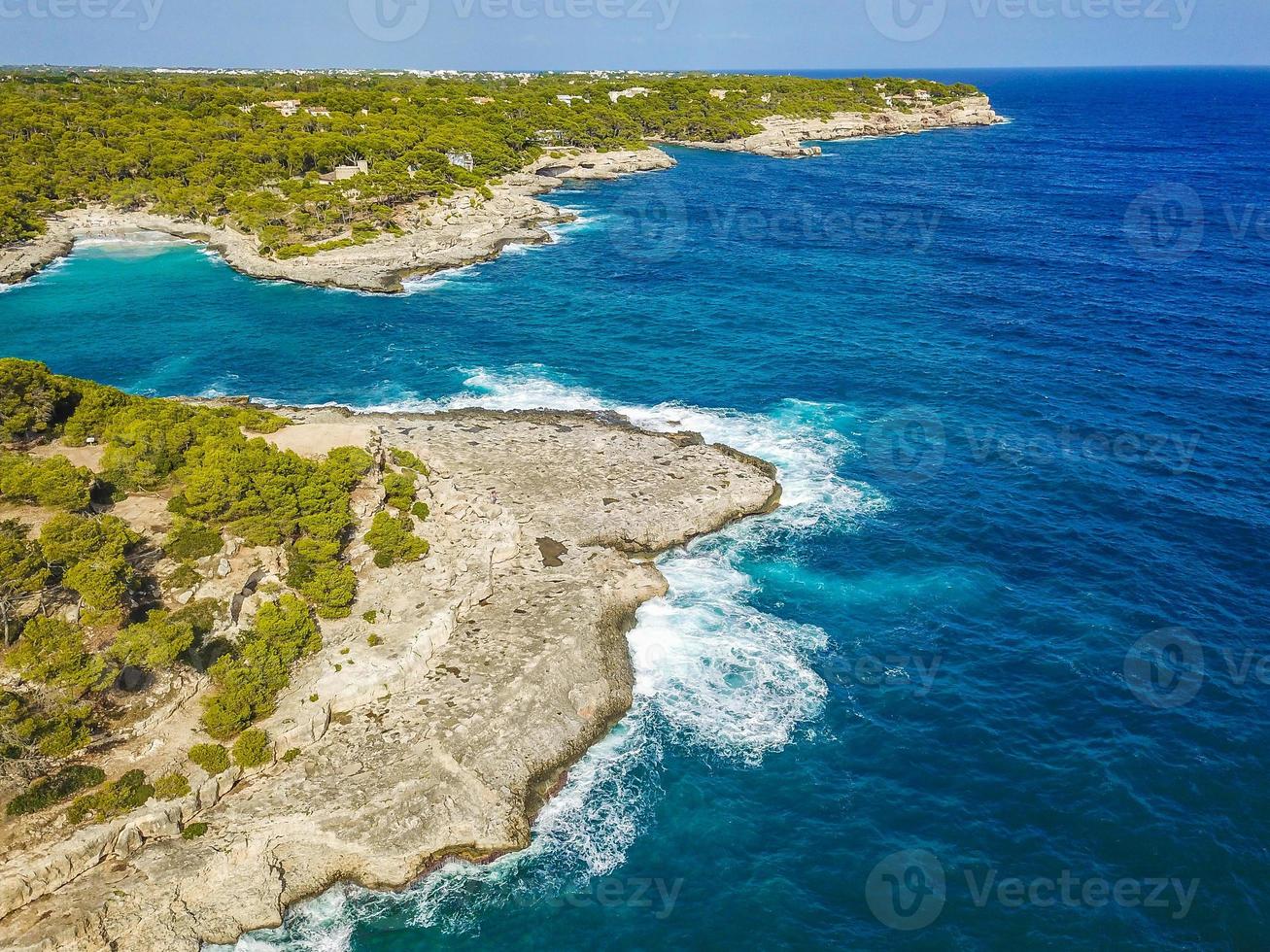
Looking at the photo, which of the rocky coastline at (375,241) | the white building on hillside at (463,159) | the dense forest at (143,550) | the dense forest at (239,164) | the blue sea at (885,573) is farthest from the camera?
the white building on hillside at (463,159)

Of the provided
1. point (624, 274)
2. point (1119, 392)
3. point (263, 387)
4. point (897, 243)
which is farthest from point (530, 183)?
point (1119, 392)

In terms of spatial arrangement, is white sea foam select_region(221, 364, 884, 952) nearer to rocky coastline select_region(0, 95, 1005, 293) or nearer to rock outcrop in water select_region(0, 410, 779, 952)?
rock outcrop in water select_region(0, 410, 779, 952)

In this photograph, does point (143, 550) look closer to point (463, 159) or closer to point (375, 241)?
point (375, 241)

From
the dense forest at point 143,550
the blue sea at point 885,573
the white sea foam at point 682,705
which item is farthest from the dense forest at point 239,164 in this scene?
the white sea foam at point 682,705

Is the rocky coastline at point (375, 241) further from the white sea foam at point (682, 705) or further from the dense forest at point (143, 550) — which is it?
the white sea foam at point (682, 705)

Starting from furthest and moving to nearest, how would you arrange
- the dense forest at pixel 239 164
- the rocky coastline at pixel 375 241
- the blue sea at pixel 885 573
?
1. the dense forest at pixel 239 164
2. the rocky coastline at pixel 375 241
3. the blue sea at pixel 885 573

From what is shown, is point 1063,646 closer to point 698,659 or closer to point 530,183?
point 698,659
